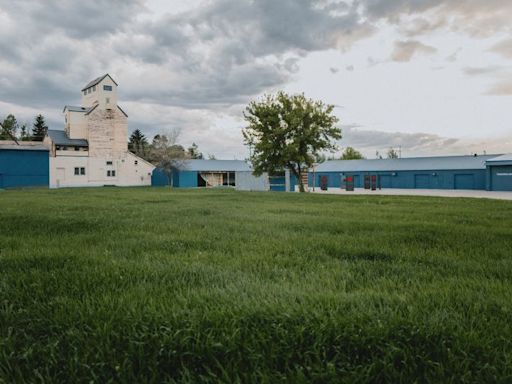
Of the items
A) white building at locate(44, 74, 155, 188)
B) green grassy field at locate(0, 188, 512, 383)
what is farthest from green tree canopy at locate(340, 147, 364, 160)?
green grassy field at locate(0, 188, 512, 383)

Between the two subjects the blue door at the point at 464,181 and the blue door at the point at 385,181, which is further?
the blue door at the point at 385,181

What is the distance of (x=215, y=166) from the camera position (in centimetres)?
7188

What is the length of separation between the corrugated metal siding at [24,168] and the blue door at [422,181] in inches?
2139

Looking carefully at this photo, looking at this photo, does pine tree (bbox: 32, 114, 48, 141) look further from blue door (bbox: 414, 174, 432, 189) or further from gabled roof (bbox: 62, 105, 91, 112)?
blue door (bbox: 414, 174, 432, 189)

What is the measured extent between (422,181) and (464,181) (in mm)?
5872

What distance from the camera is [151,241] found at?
643cm

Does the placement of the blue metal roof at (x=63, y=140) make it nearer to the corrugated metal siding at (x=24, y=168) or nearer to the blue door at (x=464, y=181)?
the corrugated metal siding at (x=24, y=168)

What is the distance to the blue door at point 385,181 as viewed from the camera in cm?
6391

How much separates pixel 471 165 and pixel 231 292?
2371 inches

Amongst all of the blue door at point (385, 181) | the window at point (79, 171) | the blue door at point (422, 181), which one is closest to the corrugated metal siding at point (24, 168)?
the window at point (79, 171)

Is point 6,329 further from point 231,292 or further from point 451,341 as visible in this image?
point 451,341

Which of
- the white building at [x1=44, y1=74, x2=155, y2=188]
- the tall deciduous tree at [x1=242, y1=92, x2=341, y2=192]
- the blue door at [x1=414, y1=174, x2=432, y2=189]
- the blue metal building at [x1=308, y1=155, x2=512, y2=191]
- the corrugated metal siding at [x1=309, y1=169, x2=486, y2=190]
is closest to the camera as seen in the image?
the tall deciduous tree at [x1=242, y1=92, x2=341, y2=192]

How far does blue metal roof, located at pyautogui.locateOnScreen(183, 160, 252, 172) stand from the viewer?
69669 mm

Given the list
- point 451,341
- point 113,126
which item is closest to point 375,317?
point 451,341
